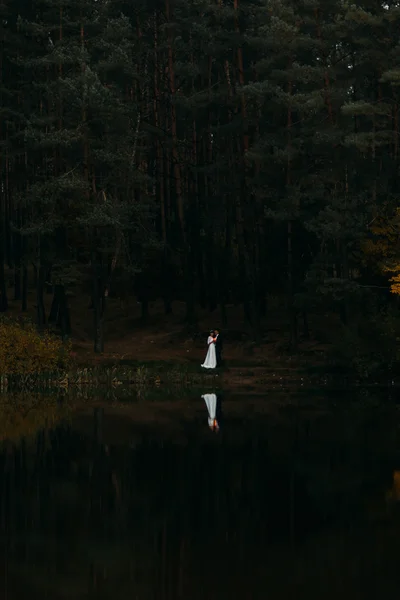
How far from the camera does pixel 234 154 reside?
208 feet

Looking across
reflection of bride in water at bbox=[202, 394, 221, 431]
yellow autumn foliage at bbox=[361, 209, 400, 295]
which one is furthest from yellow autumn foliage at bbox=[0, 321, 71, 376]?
yellow autumn foliage at bbox=[361, 209, 400, 295]

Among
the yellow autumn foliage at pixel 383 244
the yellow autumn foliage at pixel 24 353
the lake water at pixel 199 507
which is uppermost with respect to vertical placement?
the yellow autumn foliage at pixel 383 244

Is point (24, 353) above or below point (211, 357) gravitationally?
above

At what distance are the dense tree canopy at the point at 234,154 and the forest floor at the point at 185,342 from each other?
1.14 meters

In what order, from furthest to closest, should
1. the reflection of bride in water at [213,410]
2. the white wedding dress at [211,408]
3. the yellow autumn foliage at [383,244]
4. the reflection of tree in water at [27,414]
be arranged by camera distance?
1. the yellow autumn foliage at [383,244]
2. the white wedding dress at [211,408]
3. the reflection of bride in water at [213,410]
4. the reflection of tree in water at [27,414]

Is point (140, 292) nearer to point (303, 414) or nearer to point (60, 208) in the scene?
point (60, 208)

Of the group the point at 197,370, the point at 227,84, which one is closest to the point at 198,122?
the point at 227,84

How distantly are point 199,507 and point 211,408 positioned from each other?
16.2 meters

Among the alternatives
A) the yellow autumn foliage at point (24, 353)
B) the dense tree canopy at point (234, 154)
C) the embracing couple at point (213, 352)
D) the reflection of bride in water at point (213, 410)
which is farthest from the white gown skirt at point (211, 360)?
the reflection of bride in water at point (213, 410)

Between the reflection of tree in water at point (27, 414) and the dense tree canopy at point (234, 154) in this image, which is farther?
the dense tree canopy at point (234, 154)

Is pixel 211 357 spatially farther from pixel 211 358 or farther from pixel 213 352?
pixel 213 352

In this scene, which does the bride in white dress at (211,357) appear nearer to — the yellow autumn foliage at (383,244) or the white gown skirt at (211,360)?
the white gown skirt at (211,360)

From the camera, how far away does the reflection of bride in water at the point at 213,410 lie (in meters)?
27.5

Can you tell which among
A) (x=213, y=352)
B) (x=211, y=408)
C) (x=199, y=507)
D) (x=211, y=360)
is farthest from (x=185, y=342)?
(x=199, y=507)
